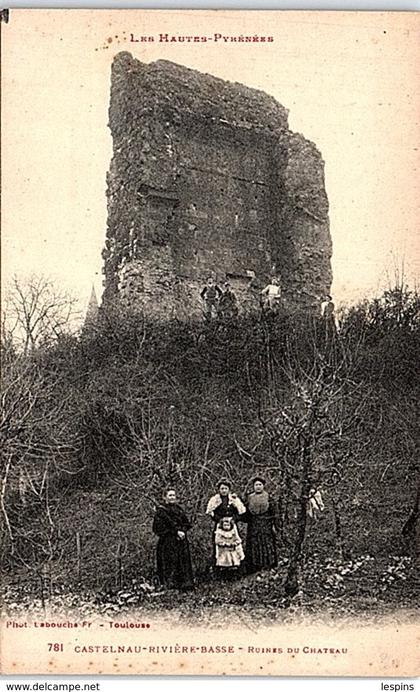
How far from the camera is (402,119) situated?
22.9 feet

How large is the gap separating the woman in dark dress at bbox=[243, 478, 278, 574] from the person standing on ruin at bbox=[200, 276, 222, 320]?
167 centimetres

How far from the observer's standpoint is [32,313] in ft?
22.6

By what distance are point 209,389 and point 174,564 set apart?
1.50 m

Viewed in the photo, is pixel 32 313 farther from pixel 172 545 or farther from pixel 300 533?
pixel 300 533

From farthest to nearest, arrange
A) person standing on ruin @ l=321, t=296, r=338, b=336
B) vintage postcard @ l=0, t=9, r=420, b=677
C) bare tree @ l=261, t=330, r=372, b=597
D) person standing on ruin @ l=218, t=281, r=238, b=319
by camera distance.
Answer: person standing on ruin @ l=218, t=281, r=238, b=319
person standing on ruin @ l=321, t=296, r=338, b=336
bare tree @ l=261, t=330, r=372, b=597
vintage postcard @ l=0, t=9, r=420, b=677

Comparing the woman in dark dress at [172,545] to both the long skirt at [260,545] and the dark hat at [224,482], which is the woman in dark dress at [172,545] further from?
the long skirt at [260,545]

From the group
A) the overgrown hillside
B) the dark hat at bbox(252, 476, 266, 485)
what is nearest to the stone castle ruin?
the overgrown hillside

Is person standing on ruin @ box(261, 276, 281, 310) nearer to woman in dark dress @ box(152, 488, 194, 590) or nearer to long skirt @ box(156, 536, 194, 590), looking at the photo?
woman in dark dress @ box(152, 488, 194, 590)

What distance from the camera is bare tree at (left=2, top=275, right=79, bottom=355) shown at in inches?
270

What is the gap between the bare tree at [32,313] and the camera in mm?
6852

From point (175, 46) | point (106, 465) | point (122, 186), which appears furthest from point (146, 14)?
point (106, 465)

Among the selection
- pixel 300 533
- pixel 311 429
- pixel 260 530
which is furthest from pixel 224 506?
pixel 311 429

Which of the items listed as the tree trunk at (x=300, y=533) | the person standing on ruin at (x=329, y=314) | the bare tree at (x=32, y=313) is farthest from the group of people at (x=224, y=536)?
the bare tree at (x=32, y=313)
